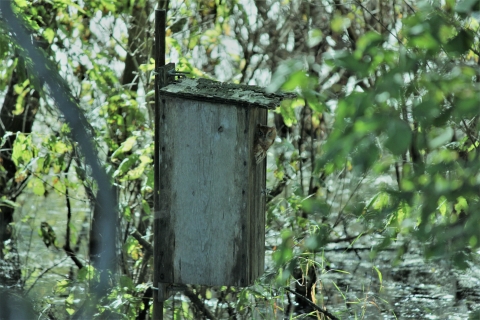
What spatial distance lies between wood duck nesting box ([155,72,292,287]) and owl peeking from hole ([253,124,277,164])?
3 centimetres

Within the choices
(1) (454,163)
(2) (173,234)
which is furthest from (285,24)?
(1) (454,163)

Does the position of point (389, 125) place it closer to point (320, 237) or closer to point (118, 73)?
point (320, 237)

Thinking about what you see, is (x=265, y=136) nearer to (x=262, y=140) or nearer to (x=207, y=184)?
(x=262, y=140)

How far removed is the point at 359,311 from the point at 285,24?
2.19 metres

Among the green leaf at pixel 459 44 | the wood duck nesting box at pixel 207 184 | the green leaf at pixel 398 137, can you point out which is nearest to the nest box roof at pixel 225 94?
the wood duck nesting box at pixel 207 184

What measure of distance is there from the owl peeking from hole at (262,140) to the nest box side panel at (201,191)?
70 millimetres

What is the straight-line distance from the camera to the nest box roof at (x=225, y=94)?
2684 mm

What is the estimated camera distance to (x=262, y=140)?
2.79 meters

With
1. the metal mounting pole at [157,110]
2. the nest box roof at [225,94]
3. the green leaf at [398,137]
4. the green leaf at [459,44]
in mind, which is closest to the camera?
the green leaf at [398,137]

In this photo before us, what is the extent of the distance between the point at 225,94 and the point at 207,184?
36 centimetres

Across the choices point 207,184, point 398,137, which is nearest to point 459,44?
point 398,137

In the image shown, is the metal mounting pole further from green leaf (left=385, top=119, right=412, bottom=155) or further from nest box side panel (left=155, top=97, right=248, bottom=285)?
green leaf (left=385, top=119, right=412, bottom=155)

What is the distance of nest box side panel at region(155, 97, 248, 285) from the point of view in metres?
2.75

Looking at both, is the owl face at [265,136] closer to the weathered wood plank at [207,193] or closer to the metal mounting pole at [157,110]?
the weathered wood plank at [207,193]
